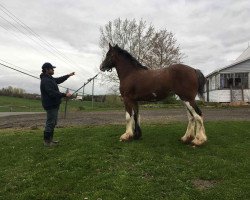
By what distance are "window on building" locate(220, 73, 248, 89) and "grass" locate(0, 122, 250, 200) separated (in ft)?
82.9

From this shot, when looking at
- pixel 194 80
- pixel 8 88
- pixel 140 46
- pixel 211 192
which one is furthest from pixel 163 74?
pixel 8 88

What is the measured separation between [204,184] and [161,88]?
156 inches

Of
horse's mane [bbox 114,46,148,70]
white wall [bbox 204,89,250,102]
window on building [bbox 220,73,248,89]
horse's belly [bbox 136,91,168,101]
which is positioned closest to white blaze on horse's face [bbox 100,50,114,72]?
horse's mane [bbox 114,46,148,70]

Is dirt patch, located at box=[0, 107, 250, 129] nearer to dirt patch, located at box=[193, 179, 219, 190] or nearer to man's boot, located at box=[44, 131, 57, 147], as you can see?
man's boot, located at box=[44, 131, 57, 147]

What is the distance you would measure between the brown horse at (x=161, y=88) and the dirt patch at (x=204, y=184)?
278 cm

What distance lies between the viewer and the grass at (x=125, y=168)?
7184mm

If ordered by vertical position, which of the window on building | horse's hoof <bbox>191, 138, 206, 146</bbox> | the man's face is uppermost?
the window on building

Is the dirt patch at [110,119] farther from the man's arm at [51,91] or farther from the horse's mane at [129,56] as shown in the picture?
the man's arm at [51,91]

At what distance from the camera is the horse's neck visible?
11.9 metres

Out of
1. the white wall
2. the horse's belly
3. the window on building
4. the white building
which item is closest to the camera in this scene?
the horse's belly

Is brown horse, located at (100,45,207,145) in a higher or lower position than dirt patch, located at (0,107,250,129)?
higher

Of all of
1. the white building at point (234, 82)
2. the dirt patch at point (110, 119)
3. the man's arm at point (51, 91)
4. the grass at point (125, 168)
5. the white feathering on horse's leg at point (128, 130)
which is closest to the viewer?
the grass at point (125, 168)

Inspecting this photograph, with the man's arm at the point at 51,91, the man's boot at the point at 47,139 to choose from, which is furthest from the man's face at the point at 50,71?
the man's boot at the point at 47,139

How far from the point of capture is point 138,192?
7.04m
